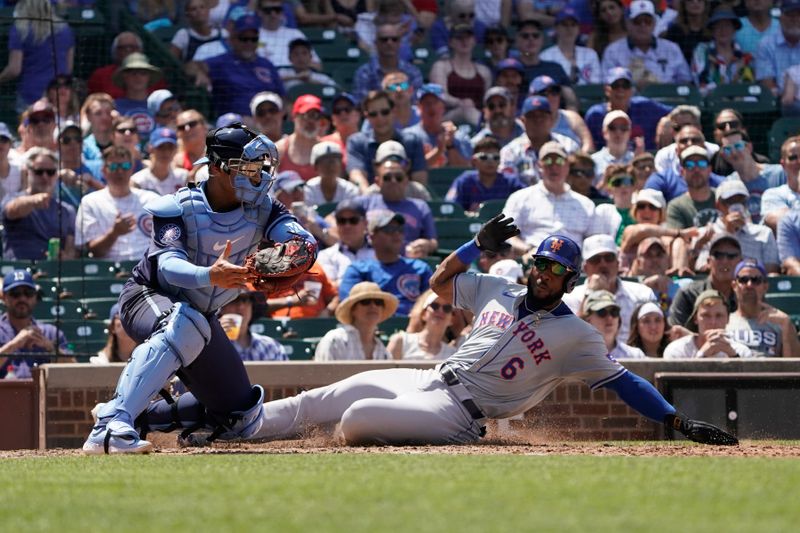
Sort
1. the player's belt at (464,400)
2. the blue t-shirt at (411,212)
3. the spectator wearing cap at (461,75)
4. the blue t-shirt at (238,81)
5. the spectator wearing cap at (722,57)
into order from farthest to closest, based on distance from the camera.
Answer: the spectator wearing cap at (722,57), the spectator wearing cap at (461,75), the blue t-shirt at (238,81), the blue t-shirt at (411,212), the player's belt at (464,400)

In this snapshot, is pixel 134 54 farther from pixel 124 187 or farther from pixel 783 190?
pixel 783 190

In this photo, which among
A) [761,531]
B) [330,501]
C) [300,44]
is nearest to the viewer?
[761,531]

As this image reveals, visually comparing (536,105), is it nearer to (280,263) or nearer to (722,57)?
(722,57)

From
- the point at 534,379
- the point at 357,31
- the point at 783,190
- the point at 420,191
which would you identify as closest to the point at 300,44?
the point at 357,31

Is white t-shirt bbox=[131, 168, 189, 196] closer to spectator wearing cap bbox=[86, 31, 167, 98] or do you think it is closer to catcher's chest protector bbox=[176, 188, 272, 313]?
spectator wearing cap bbox=[86, 31, 167, 98]

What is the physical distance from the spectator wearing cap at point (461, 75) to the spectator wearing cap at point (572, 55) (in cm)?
85

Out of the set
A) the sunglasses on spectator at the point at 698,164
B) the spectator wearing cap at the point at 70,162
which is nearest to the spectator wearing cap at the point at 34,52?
the spectator wearing cap at the point at 70,162

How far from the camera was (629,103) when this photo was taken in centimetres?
1371

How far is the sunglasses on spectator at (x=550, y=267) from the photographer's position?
722 centimetres

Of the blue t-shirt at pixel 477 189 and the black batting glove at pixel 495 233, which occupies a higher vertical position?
the blue t-shirt at pixel 477 189

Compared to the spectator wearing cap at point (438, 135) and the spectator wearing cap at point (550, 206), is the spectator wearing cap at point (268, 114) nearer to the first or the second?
the spectator wearing cap at point (438, 135)

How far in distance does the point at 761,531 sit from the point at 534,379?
139 inches

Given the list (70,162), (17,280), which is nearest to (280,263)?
(17,280)

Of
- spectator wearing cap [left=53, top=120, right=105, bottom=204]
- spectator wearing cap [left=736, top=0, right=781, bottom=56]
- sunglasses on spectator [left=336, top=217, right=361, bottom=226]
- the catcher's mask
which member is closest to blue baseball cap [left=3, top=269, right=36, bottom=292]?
spectator wearing cap [left=53, top=120, right=105, bottom=204]
